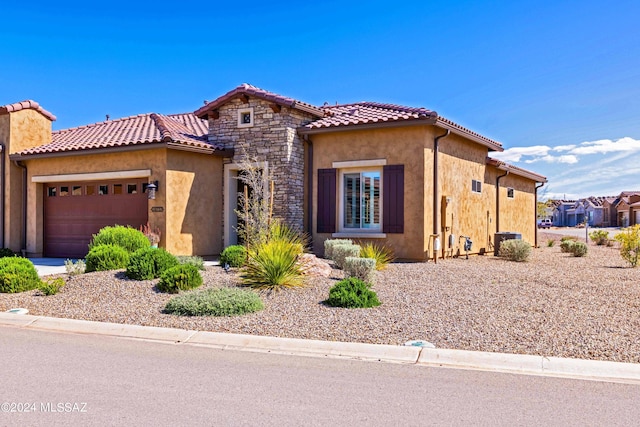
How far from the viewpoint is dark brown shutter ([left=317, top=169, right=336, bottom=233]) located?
52.8 feet

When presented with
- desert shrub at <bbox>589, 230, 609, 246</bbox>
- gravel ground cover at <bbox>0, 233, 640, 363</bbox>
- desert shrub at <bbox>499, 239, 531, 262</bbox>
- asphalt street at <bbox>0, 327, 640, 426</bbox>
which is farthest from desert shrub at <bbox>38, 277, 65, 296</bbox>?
desert shrub at <bbox>589, 230, 609, 246</bbox>

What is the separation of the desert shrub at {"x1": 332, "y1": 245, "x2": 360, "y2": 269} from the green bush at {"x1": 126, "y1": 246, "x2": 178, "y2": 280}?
3.87m

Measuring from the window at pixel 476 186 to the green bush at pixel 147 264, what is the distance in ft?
35.7

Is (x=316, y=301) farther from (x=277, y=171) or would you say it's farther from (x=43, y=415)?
(x=277, y=171)

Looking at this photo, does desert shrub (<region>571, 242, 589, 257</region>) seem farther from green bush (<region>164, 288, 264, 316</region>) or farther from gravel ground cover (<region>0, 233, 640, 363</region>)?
green bush (<region>164, 288, 264, 316</region>)

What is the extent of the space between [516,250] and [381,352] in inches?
455

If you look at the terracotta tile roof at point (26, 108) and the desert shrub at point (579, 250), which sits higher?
the terracotta tile roof at point (26, 108)

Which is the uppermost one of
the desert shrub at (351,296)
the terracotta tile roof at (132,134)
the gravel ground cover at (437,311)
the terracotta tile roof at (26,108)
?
A: the terracotta tile roof at (26,108)

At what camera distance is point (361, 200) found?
16141 millimetres

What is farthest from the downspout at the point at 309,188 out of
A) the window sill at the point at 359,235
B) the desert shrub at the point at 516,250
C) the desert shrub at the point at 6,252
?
the desert shrub at the point at 6,252

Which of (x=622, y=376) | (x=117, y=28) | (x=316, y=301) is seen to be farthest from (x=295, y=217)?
(x=622, y=376)

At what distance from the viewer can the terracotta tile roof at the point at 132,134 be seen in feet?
53.1

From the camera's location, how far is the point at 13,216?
18.5 metres

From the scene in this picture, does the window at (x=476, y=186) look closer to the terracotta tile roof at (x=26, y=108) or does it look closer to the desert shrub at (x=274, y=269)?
the desert shrub at (x=274, y=269)
